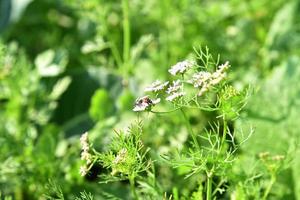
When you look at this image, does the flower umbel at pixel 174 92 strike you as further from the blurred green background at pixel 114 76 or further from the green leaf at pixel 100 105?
the green leaf at pixel 100 105

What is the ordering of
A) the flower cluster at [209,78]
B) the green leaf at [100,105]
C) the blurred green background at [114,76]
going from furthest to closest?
the green leaf at [100,105]
the blurred green background at [114,76]
the flower cluster at [209,78]

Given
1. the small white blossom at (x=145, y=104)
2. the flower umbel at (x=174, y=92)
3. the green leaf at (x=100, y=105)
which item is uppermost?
the green leaf at (x=100, y=105)

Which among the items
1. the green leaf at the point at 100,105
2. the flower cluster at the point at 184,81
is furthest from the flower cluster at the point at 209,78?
the green leaf at the point at 100,105

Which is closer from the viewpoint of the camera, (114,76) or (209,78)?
(209,78)

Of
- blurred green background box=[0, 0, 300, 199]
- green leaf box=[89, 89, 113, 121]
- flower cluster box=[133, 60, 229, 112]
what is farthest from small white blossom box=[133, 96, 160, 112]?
green leaf box=[89, 89, 113, 121]

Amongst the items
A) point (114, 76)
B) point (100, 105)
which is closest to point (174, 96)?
point (100, 105)

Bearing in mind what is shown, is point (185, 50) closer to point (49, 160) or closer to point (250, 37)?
point (250, 37)

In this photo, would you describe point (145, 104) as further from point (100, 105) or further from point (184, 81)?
point (100, 105)

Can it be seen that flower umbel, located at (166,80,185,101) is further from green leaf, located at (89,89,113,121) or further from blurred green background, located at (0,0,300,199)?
green leaf, located at (89,89,113,121)

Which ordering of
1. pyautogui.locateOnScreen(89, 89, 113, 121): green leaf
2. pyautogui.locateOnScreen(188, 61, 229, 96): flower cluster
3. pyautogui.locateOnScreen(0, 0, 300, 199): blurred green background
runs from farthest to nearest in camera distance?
pyautogui.locateOnScreen(89, 89, 113, 121): green leaf, pyautogui.locateOnScreen(0, 0, 300, 199): blurred green background, pyautogui.locateOnScreen(188, 61, 229, 96): flower cluster
